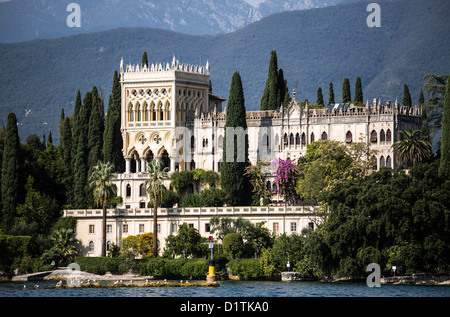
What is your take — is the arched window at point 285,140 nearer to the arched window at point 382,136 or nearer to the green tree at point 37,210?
the arched window at point 382,136

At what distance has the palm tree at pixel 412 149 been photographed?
86.4 meters

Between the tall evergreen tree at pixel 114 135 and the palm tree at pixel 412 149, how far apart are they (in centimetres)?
2951

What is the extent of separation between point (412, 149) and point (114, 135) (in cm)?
3177

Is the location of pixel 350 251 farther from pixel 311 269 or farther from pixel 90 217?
pixel 90 217

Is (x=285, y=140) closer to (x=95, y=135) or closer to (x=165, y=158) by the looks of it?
(x=165, y=158)

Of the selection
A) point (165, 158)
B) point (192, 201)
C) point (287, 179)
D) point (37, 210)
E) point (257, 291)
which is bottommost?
point (257, 291)

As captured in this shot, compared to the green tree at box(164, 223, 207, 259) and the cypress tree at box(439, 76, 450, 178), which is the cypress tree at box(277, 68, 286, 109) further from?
the cypress tree at box(439, 76, 450, 178)

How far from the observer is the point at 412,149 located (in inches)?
3406

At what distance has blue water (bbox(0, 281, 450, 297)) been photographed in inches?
2520

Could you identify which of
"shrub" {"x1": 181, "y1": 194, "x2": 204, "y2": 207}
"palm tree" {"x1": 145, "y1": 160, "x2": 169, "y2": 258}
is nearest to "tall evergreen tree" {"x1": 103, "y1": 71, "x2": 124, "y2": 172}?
"shrub" {"x1": 181, "y1": 194, "x2": 204, "y2": 207}

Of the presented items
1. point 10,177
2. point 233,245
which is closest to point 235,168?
point 233,245

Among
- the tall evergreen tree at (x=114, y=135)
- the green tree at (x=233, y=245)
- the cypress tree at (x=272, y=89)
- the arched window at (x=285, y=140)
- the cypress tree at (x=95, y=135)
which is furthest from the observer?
the cypress tree at (x=272, y=89)

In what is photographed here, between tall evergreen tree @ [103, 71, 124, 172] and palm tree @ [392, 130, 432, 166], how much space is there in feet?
96.8
